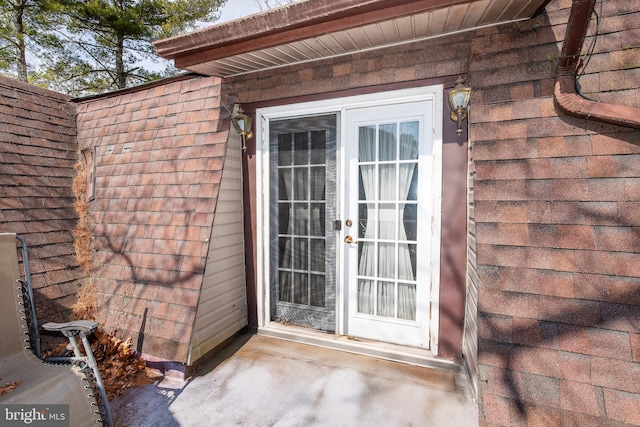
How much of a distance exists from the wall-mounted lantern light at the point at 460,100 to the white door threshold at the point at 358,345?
197cm

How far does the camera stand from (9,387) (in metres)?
1.68

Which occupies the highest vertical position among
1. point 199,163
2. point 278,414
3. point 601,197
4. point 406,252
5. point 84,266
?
point 199,163

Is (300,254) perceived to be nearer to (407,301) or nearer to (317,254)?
(317,254)

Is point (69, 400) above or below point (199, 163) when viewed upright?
below

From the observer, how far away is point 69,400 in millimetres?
1706

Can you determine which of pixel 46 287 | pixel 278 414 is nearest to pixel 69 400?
pixel 278 414

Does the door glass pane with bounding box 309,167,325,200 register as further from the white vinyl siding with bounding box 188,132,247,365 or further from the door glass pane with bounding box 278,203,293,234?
the white vinyl siding with bounding box 188,132,247,365

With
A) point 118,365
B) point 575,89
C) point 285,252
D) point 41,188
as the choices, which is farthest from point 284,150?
point 41,188

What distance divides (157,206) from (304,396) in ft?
7.59

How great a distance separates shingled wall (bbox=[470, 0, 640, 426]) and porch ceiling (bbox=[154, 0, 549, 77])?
1.01ft

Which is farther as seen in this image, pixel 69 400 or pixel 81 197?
pixel 81 197

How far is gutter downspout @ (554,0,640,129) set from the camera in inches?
63.1

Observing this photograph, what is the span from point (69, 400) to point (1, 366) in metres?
0.68

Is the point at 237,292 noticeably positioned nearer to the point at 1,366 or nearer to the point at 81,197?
the point at 1,366
